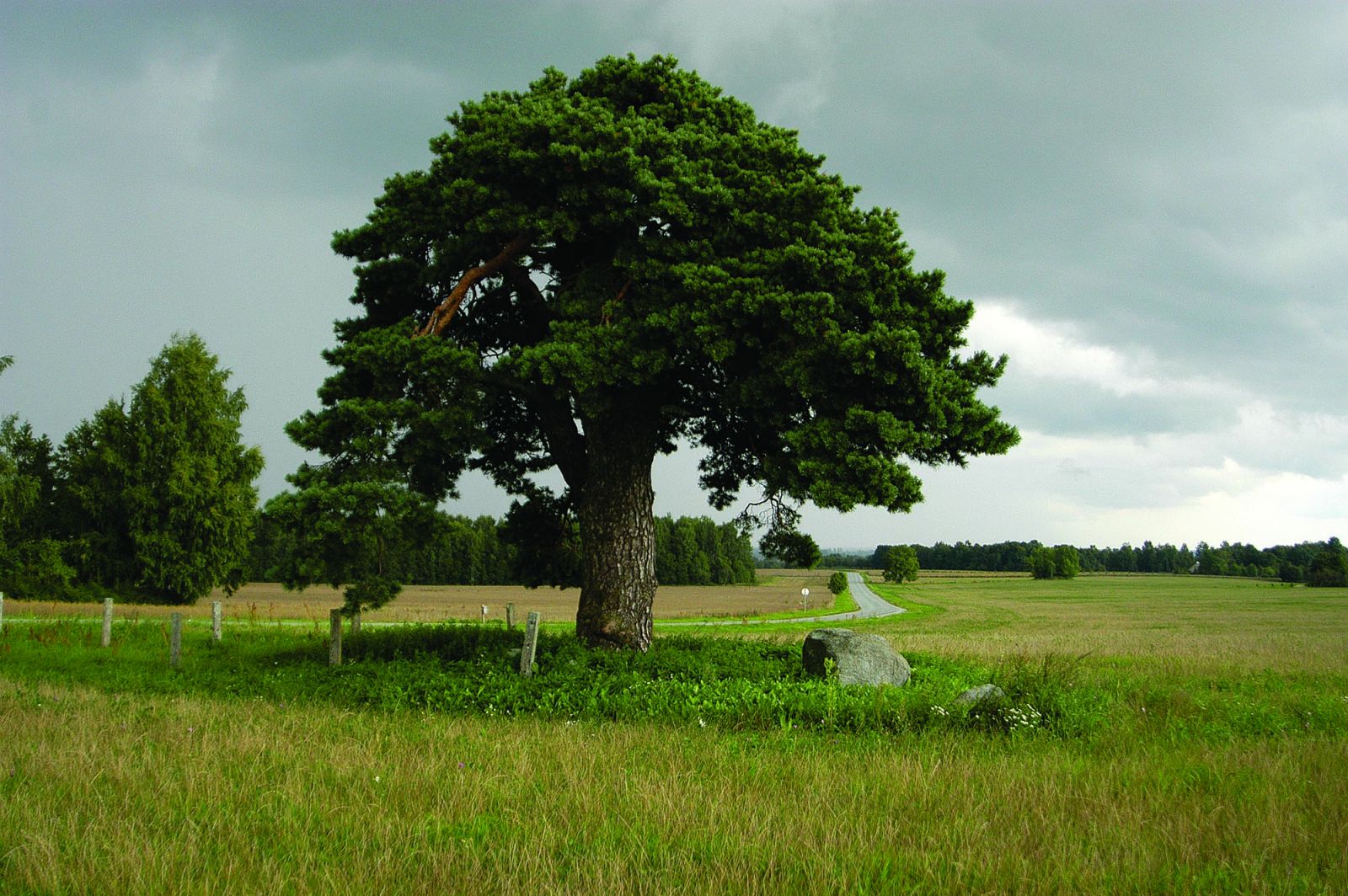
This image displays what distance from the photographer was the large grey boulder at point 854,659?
13805 millimetres

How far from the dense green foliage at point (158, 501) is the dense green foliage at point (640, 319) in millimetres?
33347

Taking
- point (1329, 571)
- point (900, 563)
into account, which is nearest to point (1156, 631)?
point (1329, 571)

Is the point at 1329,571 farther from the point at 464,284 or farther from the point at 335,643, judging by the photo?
the point at 335,643

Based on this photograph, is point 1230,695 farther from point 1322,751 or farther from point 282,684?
point 282,684

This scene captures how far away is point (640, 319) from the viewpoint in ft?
47.4

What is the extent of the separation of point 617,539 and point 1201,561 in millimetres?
196849

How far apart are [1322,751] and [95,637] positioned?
27990 mm

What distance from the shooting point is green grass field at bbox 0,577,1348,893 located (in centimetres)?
483

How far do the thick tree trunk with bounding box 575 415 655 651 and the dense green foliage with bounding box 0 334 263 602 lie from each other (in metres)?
36.8

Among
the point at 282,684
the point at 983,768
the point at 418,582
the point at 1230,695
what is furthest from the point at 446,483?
the point at 418,582

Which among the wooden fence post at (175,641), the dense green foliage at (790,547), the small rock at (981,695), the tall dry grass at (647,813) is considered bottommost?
the wooden fence post at (175,641)

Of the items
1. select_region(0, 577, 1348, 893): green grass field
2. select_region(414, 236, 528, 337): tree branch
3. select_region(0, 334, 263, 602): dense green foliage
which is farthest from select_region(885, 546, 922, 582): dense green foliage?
select_region(414, 236, 528, 337): tree branch

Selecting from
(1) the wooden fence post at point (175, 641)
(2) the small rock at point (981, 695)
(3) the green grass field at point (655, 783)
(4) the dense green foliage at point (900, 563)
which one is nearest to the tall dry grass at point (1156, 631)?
(3) the green grass field at point (655, 783)

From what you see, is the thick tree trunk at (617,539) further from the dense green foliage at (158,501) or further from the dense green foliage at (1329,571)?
the dense green foliage at (1329,571)
